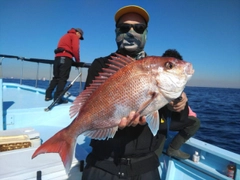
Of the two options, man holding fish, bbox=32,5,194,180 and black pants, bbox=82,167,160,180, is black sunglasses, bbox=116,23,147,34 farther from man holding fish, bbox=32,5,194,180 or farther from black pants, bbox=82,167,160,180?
black pants, bbox=82,167,160,180

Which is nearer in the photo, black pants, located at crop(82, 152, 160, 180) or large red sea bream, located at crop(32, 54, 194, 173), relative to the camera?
large red sea bream, located at crop(32, 54, 194, 173)

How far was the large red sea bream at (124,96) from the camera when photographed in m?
1.54

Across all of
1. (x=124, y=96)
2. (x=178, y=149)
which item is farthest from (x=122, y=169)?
(x=178, y=149)

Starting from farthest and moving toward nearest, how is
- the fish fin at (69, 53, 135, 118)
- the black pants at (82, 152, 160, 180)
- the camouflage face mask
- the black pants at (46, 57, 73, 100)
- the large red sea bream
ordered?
the black pants at (46, 57, 73, 100), the camouflage face mask, the black pants at (82, 152, 160, 180), the fish fin at (69, 53, 135, 118), the large red sea bream

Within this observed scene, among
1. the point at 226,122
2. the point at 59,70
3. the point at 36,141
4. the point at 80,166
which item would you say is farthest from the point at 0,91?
the point at 226,122

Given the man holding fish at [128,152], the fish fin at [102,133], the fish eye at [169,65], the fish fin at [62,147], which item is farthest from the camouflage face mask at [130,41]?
the fish fin at [62,147]

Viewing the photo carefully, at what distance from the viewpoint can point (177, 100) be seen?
1699 mm

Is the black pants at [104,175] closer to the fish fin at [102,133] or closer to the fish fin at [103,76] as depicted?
the fish fin at [102,133]

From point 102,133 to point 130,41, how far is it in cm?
111

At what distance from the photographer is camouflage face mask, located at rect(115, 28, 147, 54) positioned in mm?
2037

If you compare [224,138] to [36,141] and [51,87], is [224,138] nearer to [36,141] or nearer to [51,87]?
[51,87]

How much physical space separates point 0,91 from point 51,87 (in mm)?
2767

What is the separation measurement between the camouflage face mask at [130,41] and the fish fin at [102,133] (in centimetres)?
97

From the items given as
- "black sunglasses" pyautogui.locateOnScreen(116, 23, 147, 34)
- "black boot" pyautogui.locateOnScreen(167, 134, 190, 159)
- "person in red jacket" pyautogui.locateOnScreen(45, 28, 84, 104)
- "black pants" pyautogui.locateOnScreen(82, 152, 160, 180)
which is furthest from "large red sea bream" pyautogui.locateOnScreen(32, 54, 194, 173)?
"person in red jacket" pyautogui.locateOnScreen(45, 28, 84, 104)
